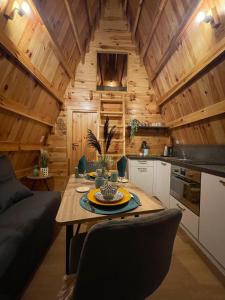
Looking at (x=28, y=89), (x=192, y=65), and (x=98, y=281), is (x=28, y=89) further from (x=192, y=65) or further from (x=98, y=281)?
(x=98, y=281)

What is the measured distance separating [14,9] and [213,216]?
2.65 meters

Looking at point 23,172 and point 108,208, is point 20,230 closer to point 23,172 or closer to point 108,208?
point 108,208

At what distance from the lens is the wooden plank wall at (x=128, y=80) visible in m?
3.63

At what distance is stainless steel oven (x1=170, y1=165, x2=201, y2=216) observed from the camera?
194 cm

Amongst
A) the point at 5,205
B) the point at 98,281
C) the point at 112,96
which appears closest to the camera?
the point at 98,281

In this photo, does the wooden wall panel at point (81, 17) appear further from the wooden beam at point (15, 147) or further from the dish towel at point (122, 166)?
the dish towel at point (122, 166)

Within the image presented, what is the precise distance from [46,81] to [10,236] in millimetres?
2183

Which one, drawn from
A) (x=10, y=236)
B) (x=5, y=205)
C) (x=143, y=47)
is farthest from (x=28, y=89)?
A: (x=143, y=47)

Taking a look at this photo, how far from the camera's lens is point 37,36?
6.76 ft

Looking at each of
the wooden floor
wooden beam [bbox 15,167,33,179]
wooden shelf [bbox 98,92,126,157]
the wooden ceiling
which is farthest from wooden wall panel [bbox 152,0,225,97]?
wooden beam [bbox 15,167,33,179]

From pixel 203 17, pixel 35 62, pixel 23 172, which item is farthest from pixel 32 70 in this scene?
pixel 203 17

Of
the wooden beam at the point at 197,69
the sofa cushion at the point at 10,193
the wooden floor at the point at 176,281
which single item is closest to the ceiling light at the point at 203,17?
the wooden beam at the point at 197,69

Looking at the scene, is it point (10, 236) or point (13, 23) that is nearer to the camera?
point (10, 236)

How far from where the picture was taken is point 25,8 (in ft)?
5.54
